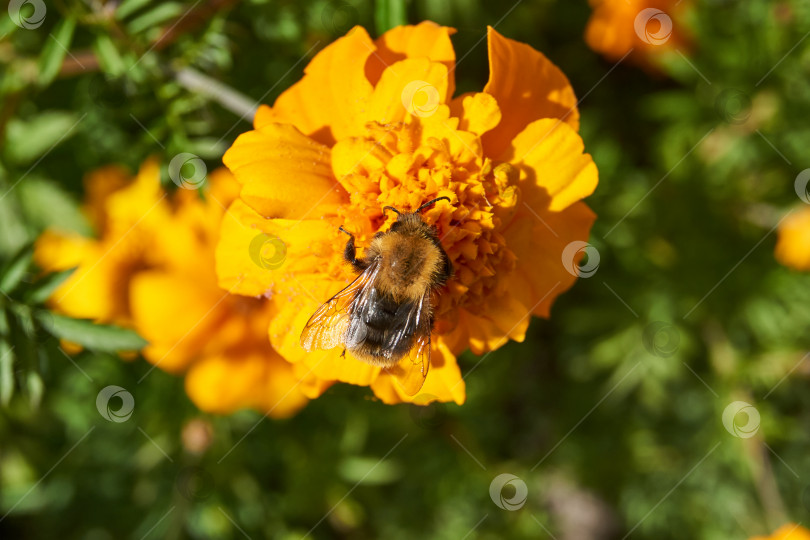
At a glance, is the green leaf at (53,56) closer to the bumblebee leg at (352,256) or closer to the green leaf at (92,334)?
the green leaf at (92,334)

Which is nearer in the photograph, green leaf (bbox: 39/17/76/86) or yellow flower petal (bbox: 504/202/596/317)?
yellow flower petal (bbox: 504/202/596/317)

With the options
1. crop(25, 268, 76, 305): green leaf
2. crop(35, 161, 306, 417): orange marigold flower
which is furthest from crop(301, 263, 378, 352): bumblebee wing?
crop(35, 161, 306, 417): orange marigold flower

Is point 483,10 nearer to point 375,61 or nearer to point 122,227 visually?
point 375,61

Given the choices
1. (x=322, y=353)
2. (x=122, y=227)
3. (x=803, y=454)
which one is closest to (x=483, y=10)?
(x=122, y=227)

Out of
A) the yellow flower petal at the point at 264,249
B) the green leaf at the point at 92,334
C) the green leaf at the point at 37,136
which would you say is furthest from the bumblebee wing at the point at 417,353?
the green leaf at the point at 37,136

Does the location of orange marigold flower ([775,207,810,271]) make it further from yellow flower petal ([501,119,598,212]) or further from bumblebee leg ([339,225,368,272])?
bumblebee leg ([339,225,368,272])

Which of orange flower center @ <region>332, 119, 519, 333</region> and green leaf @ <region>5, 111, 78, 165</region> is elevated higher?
orange flower center @ <region>332, 119, 519, 333</region>
